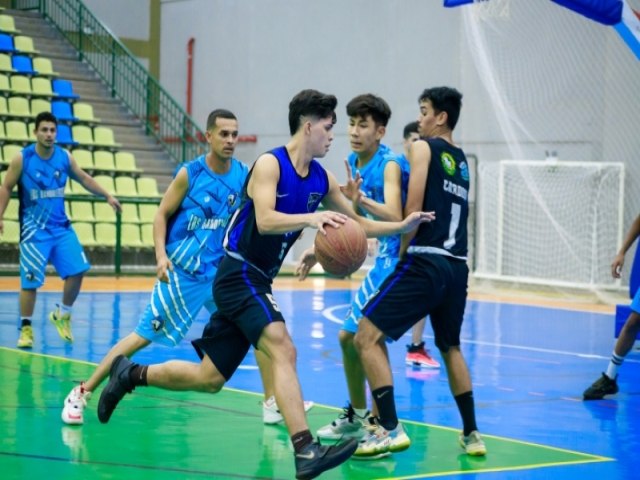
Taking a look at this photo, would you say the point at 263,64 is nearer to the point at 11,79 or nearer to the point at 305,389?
the point at 11,79

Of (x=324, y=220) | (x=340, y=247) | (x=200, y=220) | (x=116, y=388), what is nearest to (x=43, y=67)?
(x=200, y=220)

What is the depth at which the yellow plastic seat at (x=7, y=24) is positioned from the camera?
1002 inches

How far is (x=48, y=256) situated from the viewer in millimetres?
11508

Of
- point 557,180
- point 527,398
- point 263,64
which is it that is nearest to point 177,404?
point 527,398

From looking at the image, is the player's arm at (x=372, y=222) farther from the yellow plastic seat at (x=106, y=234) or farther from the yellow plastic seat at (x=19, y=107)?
the yellow plastic seat at (x=19, y=107)

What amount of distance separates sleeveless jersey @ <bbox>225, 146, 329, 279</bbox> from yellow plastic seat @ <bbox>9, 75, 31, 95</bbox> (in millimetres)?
18342

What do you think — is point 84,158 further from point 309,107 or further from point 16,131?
point 309,107

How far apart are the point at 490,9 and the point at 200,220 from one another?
861 cm

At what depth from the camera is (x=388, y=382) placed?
6898 mm

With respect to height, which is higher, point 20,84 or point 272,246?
point 20,84

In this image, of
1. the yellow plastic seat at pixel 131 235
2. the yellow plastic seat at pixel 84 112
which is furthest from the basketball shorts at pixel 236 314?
the yellow plastic seat at pixel 84 112

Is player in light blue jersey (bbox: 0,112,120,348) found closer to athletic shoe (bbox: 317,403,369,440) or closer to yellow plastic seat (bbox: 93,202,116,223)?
athletic shoe (bbox: 317,403,369,440)

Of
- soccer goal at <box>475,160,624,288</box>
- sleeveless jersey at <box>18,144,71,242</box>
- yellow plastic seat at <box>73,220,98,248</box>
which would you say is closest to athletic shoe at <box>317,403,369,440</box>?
sleeveless jersey at <box>18,144,71,242</box>

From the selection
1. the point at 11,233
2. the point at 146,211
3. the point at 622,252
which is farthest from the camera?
the point at 146,211
